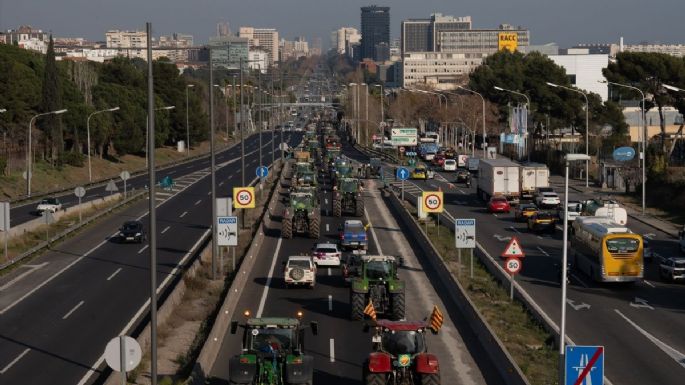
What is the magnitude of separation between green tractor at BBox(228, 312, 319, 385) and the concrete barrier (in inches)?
187

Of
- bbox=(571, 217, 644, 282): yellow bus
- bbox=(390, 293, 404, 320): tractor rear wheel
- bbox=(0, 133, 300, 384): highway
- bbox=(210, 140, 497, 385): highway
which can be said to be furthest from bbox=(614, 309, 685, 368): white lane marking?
bbox=(0, 133, 300, 384): highway

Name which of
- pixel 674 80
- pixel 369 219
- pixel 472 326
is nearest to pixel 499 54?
pixel 674 80

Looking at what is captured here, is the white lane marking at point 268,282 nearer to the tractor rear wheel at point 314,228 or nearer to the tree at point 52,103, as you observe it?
the tractor rear wheel at point 314,228

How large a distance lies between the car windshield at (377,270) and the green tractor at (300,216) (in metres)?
20.6

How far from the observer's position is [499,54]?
144m

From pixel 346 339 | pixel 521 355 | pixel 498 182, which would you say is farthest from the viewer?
pixel 498 182

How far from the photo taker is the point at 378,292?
104ft

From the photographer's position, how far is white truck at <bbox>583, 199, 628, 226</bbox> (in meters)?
54.6

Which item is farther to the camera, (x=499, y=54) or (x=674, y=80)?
(x=499, y=54)

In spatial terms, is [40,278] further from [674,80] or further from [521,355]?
[674,80]

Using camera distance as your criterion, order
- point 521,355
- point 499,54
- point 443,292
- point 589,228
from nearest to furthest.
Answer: point 521,355 < point 443,292 < point 589,228 < point 499,54

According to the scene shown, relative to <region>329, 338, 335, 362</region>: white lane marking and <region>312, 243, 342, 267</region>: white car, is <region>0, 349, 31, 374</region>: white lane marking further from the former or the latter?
<region>312, 243, 342, 267</region>: white car

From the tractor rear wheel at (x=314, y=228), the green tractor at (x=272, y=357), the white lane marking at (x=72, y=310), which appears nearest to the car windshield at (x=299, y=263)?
the white lane marking at (x=72, y=310)

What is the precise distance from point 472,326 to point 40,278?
19994 mm
